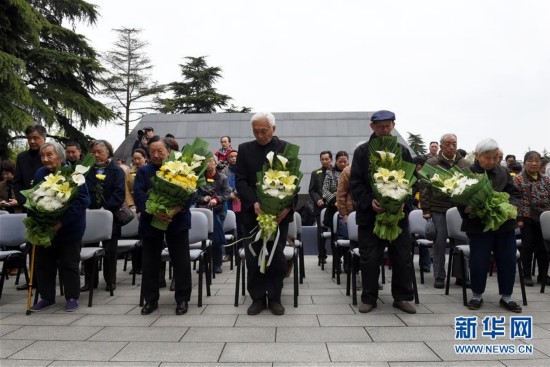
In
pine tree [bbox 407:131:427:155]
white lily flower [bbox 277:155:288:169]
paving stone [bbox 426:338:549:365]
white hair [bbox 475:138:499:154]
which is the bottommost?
paving stone [bbox 426:338:549:365]

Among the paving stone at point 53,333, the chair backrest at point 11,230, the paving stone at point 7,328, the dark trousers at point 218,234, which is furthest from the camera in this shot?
the dark trousers at point 218,234

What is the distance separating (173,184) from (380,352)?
235cm

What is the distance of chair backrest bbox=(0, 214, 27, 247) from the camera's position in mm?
5309

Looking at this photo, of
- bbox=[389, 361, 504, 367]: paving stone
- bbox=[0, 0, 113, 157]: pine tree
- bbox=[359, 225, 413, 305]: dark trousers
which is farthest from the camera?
bbox=[0, 0, 113, 157]: pine tree

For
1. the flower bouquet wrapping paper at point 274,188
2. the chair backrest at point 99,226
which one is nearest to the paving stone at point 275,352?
the flower bouquet wrapping paper at point 274,188

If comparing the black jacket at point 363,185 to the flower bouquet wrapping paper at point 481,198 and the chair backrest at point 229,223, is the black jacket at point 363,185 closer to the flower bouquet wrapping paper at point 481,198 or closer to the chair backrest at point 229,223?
the flower bouquet wrapping paper at point 481,198

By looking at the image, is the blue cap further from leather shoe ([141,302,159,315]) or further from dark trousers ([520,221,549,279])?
dark trousers ([520,221,549,279])

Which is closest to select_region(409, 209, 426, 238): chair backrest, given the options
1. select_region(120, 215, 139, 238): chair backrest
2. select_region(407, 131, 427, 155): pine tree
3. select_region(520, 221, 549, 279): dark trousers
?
select_region(520, 221, 549, 279): dark trousers

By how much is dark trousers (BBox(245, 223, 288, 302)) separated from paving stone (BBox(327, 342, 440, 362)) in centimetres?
128

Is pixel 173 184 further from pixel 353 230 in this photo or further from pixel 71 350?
pixel 353 230

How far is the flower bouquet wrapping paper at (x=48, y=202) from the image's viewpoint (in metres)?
4.37

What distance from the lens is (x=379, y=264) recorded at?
4.60m

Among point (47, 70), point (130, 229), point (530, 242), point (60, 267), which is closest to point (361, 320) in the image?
point (60, 267)

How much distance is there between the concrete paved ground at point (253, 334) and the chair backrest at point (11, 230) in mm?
699
